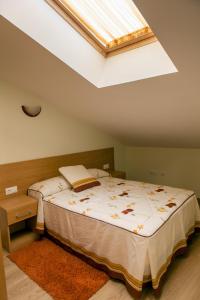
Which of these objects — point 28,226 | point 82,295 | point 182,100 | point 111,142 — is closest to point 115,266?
point 82,295

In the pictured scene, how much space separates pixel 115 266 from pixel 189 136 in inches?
80.5

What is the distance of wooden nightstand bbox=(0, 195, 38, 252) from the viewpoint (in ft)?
7.26

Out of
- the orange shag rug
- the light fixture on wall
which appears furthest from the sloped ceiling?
the orange shag rug

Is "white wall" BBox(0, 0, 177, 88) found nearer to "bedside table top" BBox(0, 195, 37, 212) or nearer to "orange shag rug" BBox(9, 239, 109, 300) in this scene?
"bedside table top" BBox(0, 195, 37, 212)

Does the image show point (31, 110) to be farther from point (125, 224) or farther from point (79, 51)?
point (125, 224)

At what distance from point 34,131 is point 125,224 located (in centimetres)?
179

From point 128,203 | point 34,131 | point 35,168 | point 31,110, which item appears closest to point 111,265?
point 128,203

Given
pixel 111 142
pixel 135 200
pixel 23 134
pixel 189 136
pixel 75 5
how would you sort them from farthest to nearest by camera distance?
pixel 111 142 → pixel 189 136 → pixel 23 134 → pixel 135 200 → pixel 75 5

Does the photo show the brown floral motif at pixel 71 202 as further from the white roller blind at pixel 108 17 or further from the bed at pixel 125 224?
the white roller blind at pixel 108 17

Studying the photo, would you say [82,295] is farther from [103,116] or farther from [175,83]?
[103,116]

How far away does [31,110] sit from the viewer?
2.67m

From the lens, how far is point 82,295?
1634 mm

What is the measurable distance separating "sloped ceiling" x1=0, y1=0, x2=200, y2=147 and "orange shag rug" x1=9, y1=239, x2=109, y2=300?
1801 mm

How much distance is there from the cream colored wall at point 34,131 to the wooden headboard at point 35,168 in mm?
82
